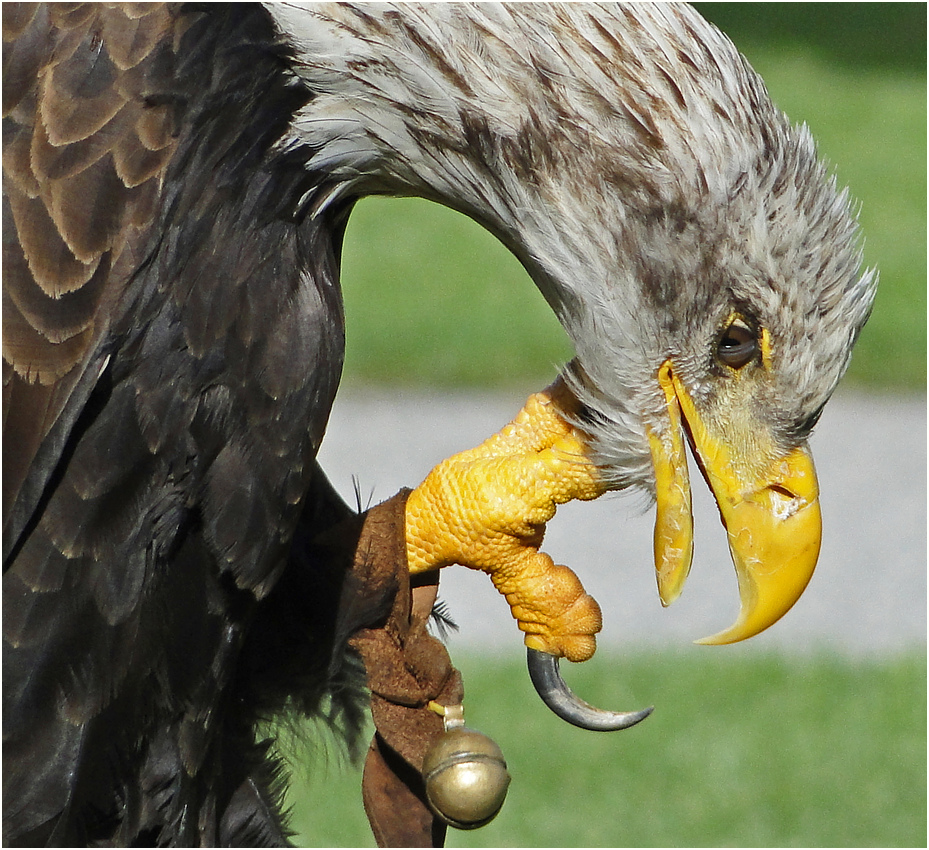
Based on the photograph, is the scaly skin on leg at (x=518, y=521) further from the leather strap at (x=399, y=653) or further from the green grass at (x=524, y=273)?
the green grass at (x=524, y=273)

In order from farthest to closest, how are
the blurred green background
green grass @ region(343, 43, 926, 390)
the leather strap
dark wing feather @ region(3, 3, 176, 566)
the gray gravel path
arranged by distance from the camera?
green grass @ region(343, 43, 926, 390), the gray gravel path, the blurred green background, the leather strap, dark wing feather @ region(3, 3, 176, 566)

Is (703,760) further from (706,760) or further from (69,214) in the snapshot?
(69,214)

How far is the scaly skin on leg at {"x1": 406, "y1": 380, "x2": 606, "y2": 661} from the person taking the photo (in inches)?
85.2

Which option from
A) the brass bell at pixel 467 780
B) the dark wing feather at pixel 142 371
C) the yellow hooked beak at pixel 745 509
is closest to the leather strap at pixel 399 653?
the brass bell at pixel 467 780

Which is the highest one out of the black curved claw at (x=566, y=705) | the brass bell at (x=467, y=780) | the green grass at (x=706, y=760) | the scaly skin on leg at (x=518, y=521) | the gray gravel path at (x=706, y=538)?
the scaly skin on leg at (x=518, y=521)

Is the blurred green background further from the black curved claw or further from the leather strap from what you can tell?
the black curved claw

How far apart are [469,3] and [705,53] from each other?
0.37 m

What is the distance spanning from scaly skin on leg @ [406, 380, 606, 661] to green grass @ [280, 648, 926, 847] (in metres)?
2.19

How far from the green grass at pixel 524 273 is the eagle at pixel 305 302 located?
5.09 meters

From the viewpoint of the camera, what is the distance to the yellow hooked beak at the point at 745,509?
2098 millimetres

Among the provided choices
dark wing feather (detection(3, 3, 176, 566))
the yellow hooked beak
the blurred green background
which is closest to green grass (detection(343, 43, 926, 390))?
the blurred green background

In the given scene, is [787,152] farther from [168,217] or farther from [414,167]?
[168,217]

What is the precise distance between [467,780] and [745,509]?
0.61 m

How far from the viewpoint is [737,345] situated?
81.9 inches
